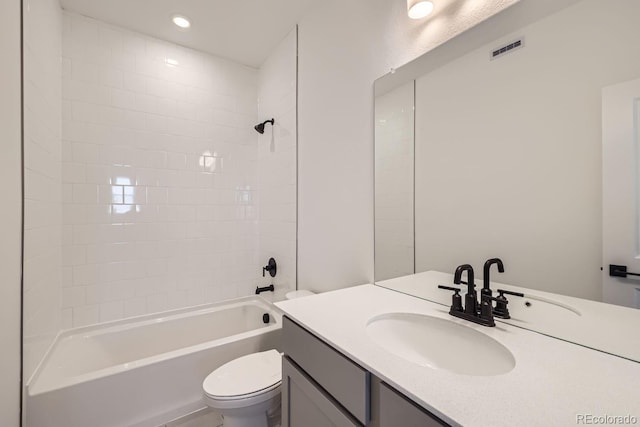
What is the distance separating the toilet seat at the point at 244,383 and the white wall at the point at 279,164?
68cm

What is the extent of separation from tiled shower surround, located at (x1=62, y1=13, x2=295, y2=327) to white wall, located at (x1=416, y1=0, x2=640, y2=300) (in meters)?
1.86

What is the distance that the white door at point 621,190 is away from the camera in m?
0.70

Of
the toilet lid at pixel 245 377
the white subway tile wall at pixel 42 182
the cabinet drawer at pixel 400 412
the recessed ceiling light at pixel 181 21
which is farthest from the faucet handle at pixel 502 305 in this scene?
the recessed ceiling light at pixel 181 21

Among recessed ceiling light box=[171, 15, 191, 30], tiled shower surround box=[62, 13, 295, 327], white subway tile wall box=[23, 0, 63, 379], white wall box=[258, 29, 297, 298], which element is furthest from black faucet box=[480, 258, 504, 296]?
recessed ceiling light box=[171, 15, 191, 30]

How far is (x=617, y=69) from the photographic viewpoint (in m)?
0.72

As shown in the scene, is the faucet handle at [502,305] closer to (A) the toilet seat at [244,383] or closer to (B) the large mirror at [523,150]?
(B) the large mirror at [523,150]

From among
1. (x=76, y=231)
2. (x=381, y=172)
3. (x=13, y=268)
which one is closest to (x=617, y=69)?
(x=381, y=172)

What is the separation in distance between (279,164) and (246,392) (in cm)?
162

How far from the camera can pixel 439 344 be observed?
945mm

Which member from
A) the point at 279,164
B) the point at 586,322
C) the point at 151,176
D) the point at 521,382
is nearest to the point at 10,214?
the point at 151,176

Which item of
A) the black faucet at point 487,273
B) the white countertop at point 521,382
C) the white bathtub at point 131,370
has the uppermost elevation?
the black faucet at point 487,273

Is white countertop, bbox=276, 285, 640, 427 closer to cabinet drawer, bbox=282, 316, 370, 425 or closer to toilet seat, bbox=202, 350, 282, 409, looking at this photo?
cabinet drawer, bbox=282, 316, 370, 425

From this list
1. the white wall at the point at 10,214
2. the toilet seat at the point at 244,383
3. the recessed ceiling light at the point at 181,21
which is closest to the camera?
the white wall at the point at 10,214

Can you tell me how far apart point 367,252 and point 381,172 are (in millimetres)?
439
